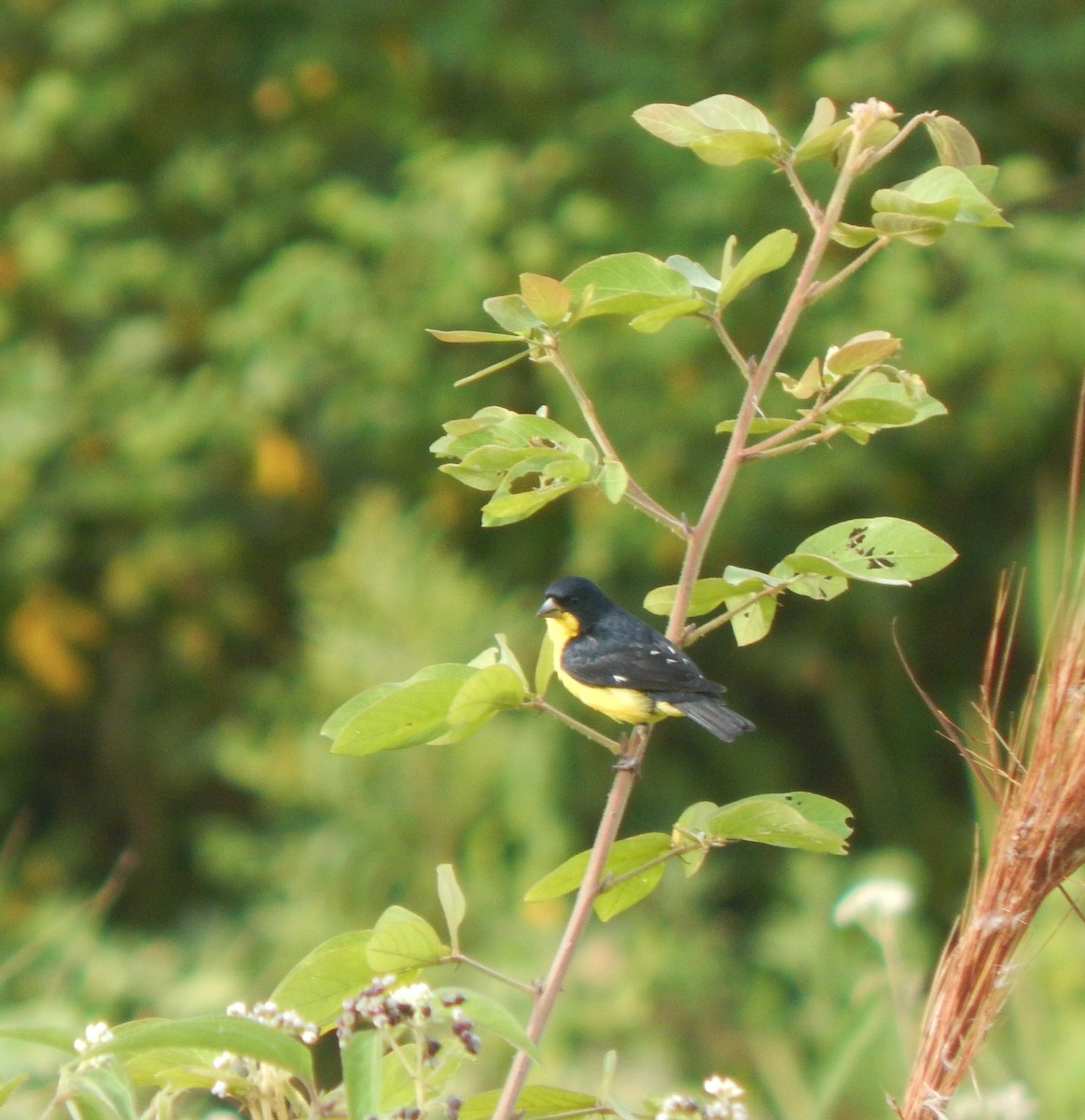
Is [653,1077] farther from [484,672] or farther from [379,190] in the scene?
[379,190]

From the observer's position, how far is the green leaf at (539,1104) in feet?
3.46

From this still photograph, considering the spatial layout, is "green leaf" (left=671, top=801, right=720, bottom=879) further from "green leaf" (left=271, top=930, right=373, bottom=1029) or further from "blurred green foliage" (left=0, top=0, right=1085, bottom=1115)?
"blurred green foliage" (left=0, top=0, right=1085, bottom=1115)

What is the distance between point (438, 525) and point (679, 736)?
1340 mm

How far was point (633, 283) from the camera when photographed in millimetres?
1154

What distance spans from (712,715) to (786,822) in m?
1.21

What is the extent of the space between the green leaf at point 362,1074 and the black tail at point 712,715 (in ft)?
4.05

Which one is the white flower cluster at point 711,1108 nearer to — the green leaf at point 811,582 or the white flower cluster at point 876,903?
the green leaf at point 811,582

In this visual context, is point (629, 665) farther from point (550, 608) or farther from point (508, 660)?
point (508, 660)

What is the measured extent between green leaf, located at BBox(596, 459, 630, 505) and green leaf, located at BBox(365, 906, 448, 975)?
302 millimetres

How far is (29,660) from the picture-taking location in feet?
21.5

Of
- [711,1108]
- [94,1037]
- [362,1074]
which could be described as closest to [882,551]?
[711,1108]

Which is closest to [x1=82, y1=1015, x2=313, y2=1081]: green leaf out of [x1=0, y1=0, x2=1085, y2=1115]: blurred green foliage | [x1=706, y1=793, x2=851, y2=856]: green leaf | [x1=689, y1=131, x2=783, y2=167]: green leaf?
[x1=706, y1=793, x2=851, y2=856]: green leaf

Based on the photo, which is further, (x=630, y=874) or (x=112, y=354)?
→ (x=112, y=354)

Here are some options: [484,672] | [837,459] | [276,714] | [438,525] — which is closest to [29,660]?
[276,714]
